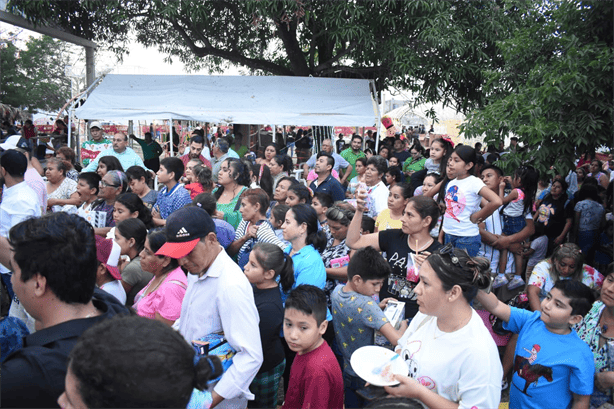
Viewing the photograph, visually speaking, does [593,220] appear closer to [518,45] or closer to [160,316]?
[518,45]

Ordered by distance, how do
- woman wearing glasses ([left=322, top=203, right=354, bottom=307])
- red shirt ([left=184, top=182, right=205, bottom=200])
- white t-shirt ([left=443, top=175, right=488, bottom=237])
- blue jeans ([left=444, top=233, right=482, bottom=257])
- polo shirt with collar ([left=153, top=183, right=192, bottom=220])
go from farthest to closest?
1. red shirt ([left=184, top=182, right=205, bottom=200])
2. polo shirt with collar ([left=153, top=183, right=192, bottom=220])
3. blue jeans ([left=444, top=233, right=482, bottom=257])
4. white t-shirt ([left=443, top=175, right=488, bottom=237])
5. woman wearing glasses ([left=322, top=203, right=354, bottom=307])

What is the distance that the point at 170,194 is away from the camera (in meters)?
5.88

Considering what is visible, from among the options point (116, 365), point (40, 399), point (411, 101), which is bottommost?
point (40, 399)

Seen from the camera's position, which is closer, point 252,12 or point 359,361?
point 359,361

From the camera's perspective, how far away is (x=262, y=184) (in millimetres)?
7062

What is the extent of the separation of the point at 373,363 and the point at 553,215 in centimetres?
565

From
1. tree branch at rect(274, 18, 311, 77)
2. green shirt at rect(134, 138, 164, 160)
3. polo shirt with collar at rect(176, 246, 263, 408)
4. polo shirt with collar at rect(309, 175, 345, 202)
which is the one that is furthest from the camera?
tree branch at rect(274, 18, 311, 77)

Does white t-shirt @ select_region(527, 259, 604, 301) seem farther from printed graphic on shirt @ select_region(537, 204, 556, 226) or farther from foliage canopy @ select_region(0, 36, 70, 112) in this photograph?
foliage canopy @ select_region(0, 36, 70, 112)

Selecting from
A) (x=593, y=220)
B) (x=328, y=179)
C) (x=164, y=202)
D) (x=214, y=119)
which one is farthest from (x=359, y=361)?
(x=214, y=119)

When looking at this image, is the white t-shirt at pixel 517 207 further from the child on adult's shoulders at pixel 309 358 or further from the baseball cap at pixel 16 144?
the baseball cap at pixel 16 144

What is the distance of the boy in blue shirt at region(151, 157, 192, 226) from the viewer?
226 inches

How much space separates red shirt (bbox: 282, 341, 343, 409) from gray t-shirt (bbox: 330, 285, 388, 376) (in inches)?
8.8

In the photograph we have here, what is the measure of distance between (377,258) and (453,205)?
2.10m

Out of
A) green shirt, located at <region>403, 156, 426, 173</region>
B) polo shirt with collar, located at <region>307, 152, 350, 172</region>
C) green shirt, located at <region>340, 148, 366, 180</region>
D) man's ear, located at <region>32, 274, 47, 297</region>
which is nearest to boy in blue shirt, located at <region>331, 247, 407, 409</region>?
man's ear, located at <region>32, 274, 47, 297</region>
